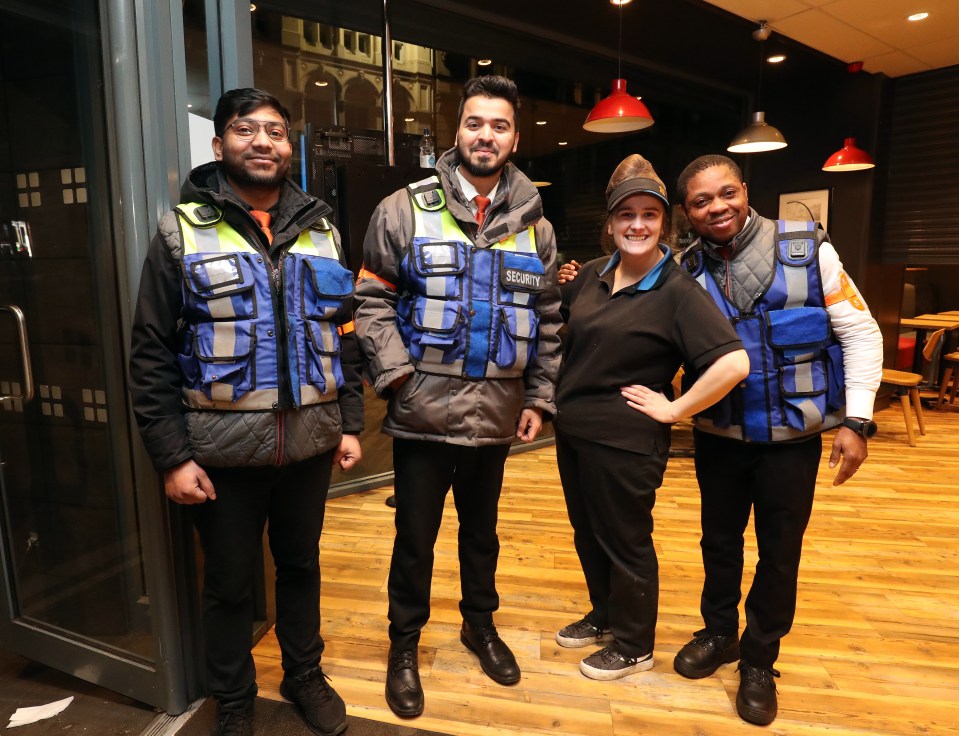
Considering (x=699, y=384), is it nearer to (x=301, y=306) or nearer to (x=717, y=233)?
(x=717, y=233)

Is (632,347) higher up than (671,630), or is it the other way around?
(632,347)

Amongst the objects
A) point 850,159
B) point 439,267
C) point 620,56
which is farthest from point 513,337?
point 850,159

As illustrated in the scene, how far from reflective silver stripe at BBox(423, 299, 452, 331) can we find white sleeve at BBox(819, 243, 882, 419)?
1.04 m

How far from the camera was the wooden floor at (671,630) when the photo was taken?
184 centimetres

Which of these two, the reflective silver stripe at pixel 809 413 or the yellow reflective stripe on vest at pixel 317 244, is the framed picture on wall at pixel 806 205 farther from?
the yellow reflective stripe on vest at pixel 317 244

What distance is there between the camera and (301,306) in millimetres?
1573

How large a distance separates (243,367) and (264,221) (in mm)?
389

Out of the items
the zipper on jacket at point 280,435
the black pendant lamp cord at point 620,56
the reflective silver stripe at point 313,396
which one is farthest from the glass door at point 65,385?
the black pendant lamp cord at point 620,56

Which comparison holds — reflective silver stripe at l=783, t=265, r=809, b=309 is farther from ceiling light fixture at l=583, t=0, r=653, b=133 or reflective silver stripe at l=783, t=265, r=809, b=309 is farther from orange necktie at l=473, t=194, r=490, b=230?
ceiling light fixture at l=583, t=0, r=653, b=133

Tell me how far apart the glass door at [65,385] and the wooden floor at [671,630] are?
53cm

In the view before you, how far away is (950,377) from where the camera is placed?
6.26 meters

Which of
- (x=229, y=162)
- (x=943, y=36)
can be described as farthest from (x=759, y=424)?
(x=943, y=36)

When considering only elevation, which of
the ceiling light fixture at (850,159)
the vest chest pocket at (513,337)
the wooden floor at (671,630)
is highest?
the ceiling light fixture at (850,159)

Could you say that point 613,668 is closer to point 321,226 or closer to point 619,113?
point 321,226
